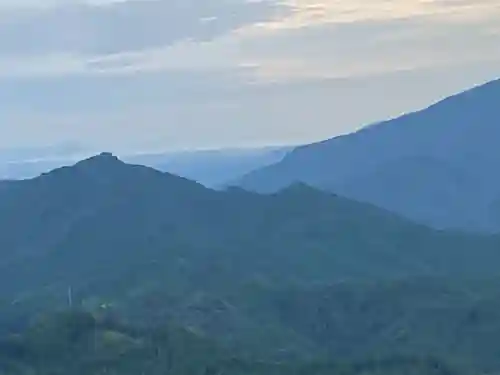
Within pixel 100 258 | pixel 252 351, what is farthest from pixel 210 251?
pixel 252 351

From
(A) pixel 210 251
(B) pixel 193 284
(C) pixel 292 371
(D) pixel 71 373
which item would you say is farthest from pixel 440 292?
(D) pixel 71 373

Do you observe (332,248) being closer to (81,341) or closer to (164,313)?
(164,313)

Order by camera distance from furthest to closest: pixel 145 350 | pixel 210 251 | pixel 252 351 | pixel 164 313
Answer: pixel 210 251 → pixel 164 313 → pixel 252 351 → pixel 145 350

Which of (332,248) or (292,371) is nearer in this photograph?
(292,371)

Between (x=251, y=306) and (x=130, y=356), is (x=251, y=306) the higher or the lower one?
the lower one

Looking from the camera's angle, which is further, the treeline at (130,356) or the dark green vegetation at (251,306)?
the dark green vegetation at (251,306)

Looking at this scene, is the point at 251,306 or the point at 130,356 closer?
the point at 130,356

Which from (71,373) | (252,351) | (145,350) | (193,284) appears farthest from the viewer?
(193,284)

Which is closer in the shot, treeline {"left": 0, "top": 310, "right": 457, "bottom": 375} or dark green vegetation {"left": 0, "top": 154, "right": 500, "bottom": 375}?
treeline {"left": 0, "top": 310, "right": 457, "bottom": 375}
